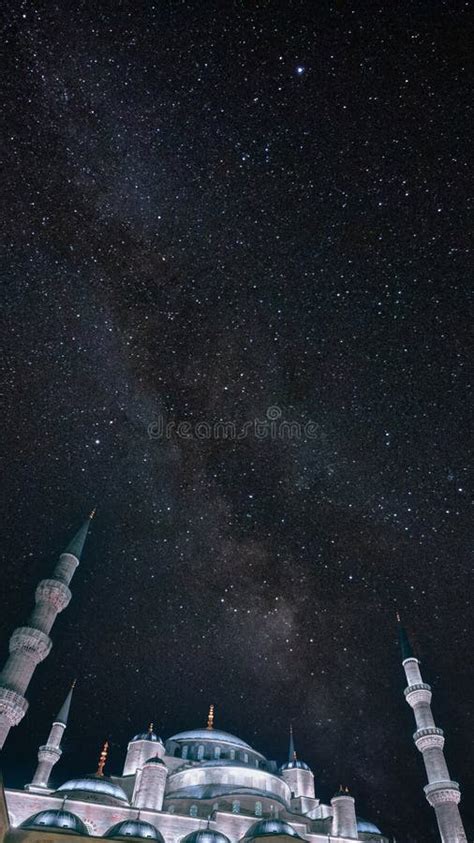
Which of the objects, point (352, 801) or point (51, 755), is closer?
point (352, 801)

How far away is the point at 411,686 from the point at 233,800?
10272mm

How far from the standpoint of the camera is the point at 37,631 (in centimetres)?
2550

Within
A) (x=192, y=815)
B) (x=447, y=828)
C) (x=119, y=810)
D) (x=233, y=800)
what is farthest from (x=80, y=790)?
(x=447, y=828)

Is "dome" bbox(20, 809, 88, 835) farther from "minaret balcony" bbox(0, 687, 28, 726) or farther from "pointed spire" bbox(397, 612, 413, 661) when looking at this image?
"pointed spire" bbox(397, 612, 413, 661)

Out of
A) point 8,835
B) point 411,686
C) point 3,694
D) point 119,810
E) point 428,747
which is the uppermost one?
point 411,686

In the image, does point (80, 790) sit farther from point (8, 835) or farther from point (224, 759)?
point (224, 759)

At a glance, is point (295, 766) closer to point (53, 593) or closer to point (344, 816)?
point (344, 816)

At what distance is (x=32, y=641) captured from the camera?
25.2m

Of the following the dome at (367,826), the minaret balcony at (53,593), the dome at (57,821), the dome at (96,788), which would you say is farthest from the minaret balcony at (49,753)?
the dome at (367,826)

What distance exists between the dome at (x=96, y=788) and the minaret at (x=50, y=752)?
336cm

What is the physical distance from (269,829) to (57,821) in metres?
7.70

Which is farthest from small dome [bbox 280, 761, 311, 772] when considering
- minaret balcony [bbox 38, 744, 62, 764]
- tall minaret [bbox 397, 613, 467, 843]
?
minaret balcony [bbox 38, 744, 62, 764]

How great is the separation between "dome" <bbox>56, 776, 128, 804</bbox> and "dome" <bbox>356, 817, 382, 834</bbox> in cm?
1152

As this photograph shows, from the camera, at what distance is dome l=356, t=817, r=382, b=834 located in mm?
27844
